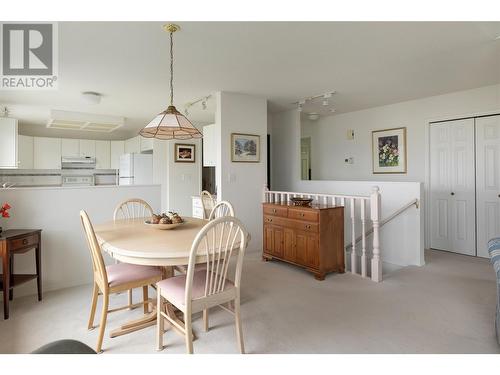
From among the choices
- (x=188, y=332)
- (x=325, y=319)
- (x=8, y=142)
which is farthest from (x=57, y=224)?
(x=8, y=142)

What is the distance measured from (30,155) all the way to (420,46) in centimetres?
715

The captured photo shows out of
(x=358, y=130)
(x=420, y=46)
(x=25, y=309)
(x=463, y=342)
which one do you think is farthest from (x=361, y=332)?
(x=358, y=130)

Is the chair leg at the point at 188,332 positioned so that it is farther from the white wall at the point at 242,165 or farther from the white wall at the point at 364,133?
the white wall at the point at 364,133

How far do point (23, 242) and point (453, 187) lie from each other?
5.17 metres

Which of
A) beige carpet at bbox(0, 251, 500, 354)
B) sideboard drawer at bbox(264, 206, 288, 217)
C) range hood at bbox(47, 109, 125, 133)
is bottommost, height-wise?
beige carpet at bbox(0, 251, 500, 354)

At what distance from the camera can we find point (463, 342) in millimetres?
2002

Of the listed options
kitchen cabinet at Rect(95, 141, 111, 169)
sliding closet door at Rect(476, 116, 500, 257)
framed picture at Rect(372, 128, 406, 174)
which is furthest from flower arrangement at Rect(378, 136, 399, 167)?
kitchen cabinet at Rect(95, 141, 111, 169)

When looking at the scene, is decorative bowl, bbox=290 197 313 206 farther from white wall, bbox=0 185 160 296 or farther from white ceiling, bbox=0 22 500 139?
white wall, bbox=0 185 160 296

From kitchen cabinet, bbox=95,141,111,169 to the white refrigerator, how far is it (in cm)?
115

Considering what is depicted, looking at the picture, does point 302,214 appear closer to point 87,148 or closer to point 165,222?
point 165,222

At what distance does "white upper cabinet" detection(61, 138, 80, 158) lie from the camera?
6.71m

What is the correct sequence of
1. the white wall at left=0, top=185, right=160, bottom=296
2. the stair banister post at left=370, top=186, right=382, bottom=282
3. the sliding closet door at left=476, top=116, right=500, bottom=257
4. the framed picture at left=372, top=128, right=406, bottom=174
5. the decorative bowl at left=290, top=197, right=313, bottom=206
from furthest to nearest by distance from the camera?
the framed picture at left=372, top=128, right=406, bottom=174, the sliding closet door at left=476, top=116, right=500, bottom=257, the decorative bowl at left=290, top=197, right=313, bottom=206, the stair banister post at left=370, top=186, right=382, bottom=282, the white wall at left=0, top=185, right=160, bottom=296

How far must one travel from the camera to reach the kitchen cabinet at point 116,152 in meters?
7.35

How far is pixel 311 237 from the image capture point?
3.37 meters
